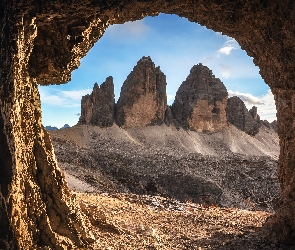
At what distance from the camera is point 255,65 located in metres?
8.26

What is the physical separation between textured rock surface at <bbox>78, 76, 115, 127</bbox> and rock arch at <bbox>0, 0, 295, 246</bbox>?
64.2m

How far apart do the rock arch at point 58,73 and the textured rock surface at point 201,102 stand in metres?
73.8

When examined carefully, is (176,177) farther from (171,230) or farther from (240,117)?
(240,117)

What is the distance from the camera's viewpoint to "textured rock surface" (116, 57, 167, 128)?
74.1 metres

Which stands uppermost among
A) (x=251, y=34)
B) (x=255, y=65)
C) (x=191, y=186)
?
(x=251, y=34)

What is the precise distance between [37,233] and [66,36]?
4248mm

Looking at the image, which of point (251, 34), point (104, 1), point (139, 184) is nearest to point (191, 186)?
point (139, 184)

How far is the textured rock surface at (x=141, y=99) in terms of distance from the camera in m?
74.1

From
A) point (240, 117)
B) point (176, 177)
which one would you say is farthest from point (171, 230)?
point (240, 117)

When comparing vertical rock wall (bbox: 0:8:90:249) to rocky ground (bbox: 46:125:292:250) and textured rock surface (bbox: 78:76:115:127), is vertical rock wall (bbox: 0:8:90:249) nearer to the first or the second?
rocky ground (bbox: 46:125:292:250)

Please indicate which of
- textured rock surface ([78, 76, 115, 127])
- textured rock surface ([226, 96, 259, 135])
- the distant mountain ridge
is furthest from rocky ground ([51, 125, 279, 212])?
textured rock surface ([226, 96, 259, 135])

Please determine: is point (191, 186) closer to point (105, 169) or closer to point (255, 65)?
point (105, 169)

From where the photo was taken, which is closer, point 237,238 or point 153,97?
point 237,238

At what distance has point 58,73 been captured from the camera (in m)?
6.80
